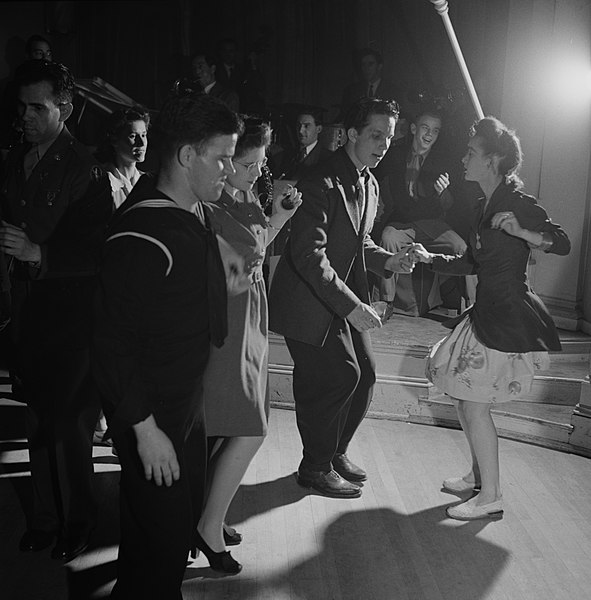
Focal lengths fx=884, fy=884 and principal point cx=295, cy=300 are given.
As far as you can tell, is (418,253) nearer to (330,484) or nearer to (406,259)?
(406,259)

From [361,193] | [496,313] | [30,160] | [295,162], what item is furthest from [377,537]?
[295,162]

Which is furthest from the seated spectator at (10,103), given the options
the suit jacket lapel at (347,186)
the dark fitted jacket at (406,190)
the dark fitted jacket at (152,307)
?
the dark fitted jacket at (152,307)

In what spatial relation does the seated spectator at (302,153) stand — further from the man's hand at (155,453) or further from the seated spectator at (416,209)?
the man's hand at (155,453)

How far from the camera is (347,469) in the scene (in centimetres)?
383

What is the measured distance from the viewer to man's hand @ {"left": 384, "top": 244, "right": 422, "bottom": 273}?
3600 millimetres

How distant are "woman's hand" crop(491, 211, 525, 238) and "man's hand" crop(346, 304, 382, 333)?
56 cm

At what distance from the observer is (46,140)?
301cm

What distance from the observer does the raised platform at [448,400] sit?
4.29m

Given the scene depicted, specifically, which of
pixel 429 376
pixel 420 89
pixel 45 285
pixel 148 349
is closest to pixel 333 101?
pixel 420 89

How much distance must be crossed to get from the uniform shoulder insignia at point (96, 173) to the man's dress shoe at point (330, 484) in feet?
4.95

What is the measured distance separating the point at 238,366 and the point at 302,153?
153 inches

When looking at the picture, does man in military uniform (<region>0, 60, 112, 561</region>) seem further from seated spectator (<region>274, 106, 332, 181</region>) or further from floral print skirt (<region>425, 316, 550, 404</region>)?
seated spectator (<region>274, 106, 332, 181</region>)

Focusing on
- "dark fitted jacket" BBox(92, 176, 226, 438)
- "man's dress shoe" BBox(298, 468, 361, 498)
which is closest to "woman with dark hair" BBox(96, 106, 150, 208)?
"man's dress shoe" BBox(298, 468, 361, 498)

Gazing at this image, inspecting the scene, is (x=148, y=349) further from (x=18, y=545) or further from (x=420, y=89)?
(x=420, y=89)
